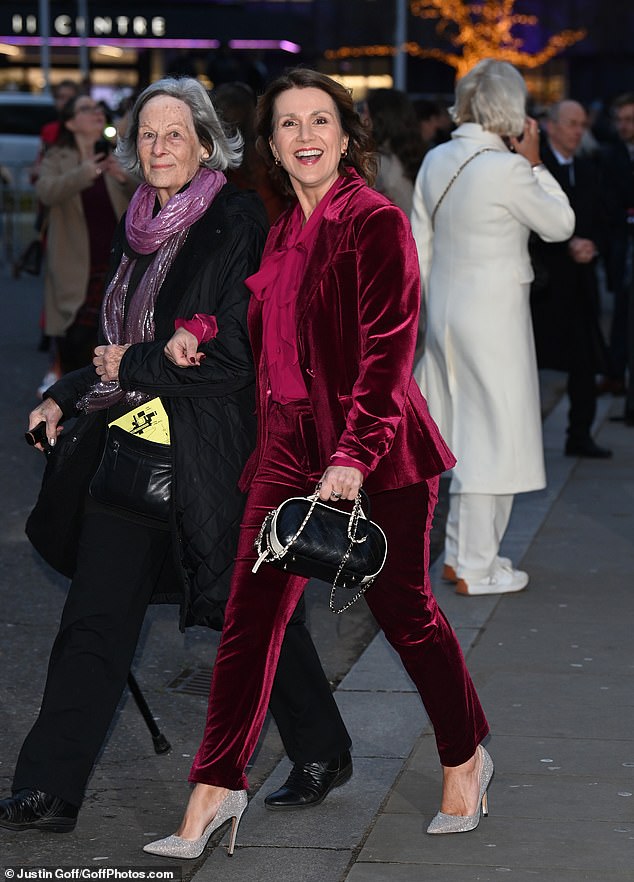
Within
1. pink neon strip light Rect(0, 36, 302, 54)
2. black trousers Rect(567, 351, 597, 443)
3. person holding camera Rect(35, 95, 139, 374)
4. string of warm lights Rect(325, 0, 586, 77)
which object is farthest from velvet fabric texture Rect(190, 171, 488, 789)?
pink neon strip light Rect(0, 36, 302, 54)

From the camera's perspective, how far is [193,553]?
4242 millimetres

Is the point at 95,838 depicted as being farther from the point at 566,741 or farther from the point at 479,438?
the point at 479,438

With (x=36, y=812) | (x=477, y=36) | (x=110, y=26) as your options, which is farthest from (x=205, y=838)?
(x=110, y=26)

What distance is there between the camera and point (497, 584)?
6707 millimetres

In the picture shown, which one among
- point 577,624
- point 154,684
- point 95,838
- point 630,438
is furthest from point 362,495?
point 630,438

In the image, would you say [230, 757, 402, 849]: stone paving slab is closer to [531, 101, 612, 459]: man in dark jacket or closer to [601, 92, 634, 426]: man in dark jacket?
[531, 101, 612, 459]: man in dark jacket

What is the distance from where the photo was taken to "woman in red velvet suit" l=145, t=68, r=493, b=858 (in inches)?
153

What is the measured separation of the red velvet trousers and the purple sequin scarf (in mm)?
487

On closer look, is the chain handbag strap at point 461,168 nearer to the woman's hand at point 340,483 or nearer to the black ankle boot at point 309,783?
the black ankle boot at point 309,783

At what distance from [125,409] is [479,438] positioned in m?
2.54

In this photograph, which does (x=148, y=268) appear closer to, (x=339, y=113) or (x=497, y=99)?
(x=339, y=113)

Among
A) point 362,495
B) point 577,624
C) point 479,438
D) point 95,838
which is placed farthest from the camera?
point 479,438

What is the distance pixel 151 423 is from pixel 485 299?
8.31ft

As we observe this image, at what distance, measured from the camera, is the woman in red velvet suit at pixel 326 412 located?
3881mm
